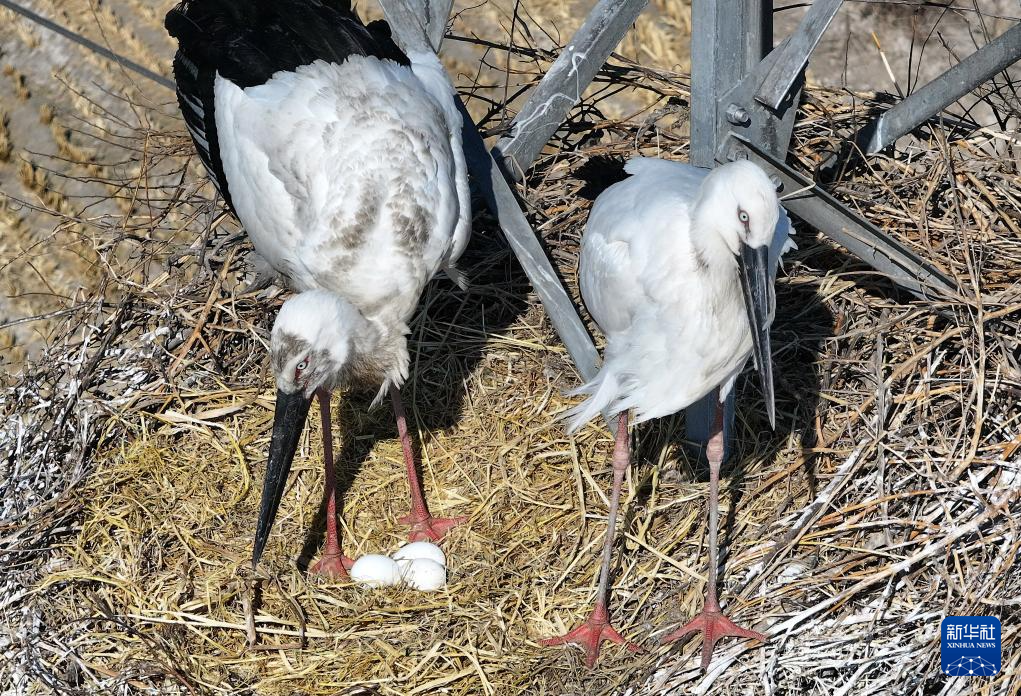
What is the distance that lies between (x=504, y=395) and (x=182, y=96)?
1.57m

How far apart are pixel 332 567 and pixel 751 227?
182cm

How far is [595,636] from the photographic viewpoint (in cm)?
371

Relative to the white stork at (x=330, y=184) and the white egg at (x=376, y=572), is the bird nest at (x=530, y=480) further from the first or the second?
the white stork at (x=330, y=184)

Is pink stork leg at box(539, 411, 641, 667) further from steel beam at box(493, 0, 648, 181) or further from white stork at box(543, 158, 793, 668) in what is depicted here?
steel beam at box(493, 0, 648, 181)

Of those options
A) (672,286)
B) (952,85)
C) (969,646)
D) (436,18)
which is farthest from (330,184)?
(969,646)

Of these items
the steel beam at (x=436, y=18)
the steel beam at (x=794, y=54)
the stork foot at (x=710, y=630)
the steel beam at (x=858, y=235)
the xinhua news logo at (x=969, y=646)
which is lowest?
the xinhua news logo at (x=969, y=646)

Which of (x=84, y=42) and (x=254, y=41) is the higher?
(x=84, y=42)

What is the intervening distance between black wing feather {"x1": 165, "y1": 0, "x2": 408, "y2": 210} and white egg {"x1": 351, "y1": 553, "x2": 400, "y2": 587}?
52.4 inches

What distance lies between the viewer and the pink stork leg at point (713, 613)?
140 inches

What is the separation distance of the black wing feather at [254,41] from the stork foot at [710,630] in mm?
2023

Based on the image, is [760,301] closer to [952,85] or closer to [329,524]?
[952,85]

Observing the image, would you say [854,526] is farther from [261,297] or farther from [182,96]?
[182,96]

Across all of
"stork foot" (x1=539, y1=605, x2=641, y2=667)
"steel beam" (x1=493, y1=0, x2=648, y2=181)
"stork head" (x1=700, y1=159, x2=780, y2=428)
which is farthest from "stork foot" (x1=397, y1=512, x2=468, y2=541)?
"stork head" (x1=700, y1=159, x2=780, y2=428)

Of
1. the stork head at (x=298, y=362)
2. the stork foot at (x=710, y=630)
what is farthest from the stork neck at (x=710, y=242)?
the stork head at (x=298, y=362)
